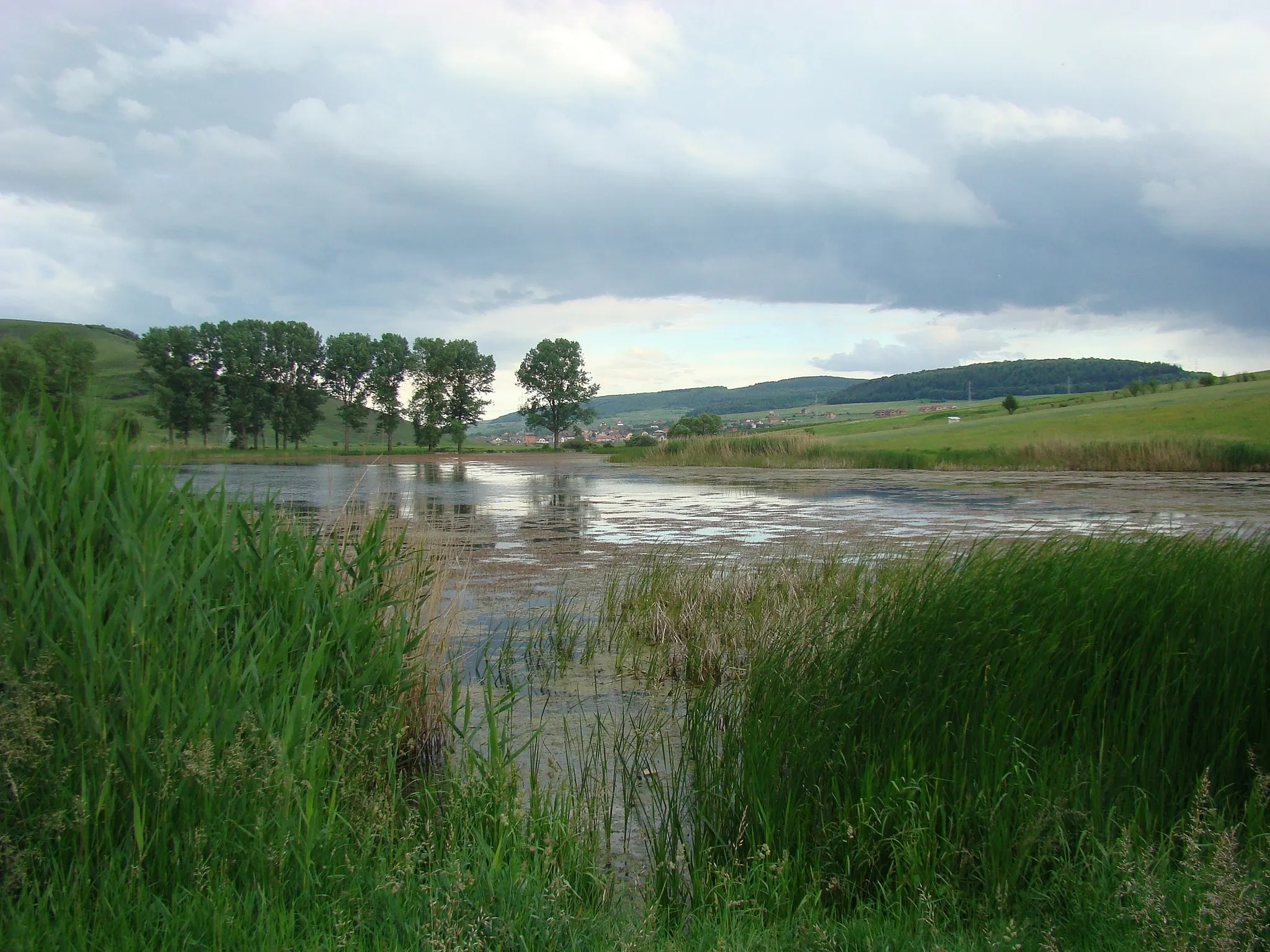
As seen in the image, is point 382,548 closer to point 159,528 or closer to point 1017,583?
point 159,528

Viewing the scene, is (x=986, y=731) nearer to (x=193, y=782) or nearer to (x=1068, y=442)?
(x=193, y=782)

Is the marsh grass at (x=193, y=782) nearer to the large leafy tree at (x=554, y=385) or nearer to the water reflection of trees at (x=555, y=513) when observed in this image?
the water reflection of trees at (x=555, y=513)

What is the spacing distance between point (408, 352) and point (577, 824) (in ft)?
278

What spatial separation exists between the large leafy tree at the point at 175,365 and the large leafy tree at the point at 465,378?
79.4 feet

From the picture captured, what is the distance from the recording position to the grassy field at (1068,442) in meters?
30.8

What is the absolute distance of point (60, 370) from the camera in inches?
186

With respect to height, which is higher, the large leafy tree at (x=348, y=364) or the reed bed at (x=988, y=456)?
the large leafy tree at (x=348, y=364)

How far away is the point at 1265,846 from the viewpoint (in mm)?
3234

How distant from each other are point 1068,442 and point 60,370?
3735 cm

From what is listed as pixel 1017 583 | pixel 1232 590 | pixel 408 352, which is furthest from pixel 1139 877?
pixel 408 352

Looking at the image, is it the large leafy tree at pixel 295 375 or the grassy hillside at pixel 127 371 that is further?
the grassy hillside at pixel 127 371

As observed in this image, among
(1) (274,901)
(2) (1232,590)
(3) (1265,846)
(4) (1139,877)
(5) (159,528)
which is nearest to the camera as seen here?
(1) (274,901)

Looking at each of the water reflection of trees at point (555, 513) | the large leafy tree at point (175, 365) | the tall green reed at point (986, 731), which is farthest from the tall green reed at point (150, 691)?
the large leafy tree at point (175, 365)

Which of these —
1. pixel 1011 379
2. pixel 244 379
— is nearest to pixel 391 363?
pixel 244 379
